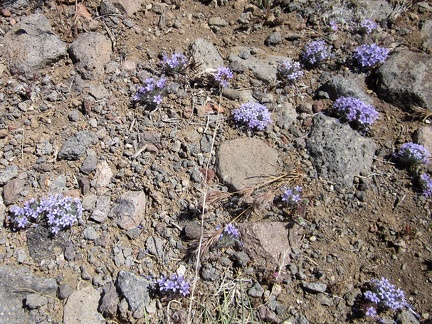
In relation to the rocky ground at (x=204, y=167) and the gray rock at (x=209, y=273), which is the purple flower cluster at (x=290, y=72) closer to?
the rocky ground at (x=204, y=167)

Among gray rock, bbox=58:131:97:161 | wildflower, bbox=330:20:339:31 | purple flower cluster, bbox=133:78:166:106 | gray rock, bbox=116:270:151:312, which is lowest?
gray rock, bbox=116:270:151:312

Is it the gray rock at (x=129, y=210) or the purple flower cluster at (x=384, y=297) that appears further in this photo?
the gray rock at (x=129, y=210)

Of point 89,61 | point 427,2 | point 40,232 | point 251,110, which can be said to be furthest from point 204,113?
point 427,2

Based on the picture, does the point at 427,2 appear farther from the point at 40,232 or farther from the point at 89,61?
the point at 40,232

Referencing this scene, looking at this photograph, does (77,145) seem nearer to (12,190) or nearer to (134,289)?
(12,190)

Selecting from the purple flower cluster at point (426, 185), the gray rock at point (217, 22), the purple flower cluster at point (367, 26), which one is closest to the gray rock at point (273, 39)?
the gray rock at point (217, 22)

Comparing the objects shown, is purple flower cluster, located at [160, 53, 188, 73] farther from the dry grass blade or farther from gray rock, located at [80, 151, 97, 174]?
the dry grass blade

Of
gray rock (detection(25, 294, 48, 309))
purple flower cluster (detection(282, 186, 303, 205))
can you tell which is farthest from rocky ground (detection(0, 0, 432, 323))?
purple flower cluster (detection(282, 186, 303, 205))
